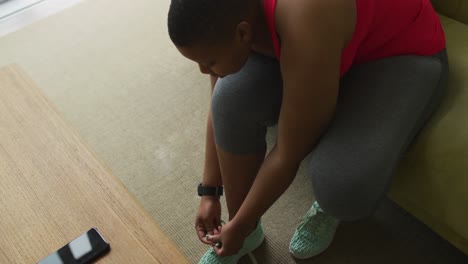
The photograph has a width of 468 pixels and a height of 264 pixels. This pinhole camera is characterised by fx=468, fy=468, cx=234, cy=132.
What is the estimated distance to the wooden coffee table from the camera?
72cm

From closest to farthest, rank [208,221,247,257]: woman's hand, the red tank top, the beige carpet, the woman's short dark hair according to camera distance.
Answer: the woman's short dark hair < the red tank top < [208,221,247,257]: woman's hand < the beige carpet

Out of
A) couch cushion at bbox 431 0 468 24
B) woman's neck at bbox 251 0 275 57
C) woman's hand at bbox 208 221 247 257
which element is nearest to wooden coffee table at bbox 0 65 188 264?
woman's hand at bbox 208 221 247 257

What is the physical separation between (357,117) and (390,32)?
0.17 metres

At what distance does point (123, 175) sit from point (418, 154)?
83 centimetres

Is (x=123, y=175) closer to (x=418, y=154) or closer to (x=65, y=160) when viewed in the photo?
(x=65, y=160)

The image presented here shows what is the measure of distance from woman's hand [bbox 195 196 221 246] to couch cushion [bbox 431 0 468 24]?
0.75m

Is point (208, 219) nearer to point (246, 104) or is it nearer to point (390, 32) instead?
point (246, 104)

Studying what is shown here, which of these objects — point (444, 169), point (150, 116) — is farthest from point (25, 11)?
point (444, 169)

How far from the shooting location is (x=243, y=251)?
1108mm

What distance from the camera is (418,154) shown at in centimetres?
89

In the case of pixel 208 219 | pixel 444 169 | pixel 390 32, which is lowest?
pixel 208 219

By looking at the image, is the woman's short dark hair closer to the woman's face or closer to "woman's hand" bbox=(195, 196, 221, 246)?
the woman's face

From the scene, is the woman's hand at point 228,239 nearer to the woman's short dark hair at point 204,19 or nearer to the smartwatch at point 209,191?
the smartwatch at point 209,191

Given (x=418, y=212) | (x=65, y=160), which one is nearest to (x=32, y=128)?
(x=65, y=160)
